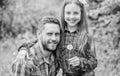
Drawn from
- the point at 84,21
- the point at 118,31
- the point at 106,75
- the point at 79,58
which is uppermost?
the point at 84,21

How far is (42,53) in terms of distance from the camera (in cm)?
338

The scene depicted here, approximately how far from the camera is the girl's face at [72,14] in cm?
351

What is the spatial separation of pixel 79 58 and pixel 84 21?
1.51 feet

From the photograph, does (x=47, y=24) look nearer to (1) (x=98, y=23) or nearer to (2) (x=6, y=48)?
(1) (x=98, y=23)

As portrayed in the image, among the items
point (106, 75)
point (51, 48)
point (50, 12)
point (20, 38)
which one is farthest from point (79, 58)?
point (50, 12)

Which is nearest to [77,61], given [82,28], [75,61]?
[75,61]

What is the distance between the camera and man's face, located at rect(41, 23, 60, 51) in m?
3.31

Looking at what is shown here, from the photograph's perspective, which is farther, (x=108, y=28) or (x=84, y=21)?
(x=108, y=28)

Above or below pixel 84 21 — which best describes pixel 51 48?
below

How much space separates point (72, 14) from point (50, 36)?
42 cm

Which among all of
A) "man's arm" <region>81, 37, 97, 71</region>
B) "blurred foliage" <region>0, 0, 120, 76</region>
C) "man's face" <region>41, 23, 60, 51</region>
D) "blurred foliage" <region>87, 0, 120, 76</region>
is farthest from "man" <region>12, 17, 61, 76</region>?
"blurred foliage" <region>87, 0, 120, 76</region>

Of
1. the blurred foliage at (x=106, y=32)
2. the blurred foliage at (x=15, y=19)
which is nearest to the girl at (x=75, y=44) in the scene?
the blurred foliage at (x=106, y=32)

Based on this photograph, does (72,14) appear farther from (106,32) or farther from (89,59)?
(106,32)

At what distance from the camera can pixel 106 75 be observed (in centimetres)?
671
